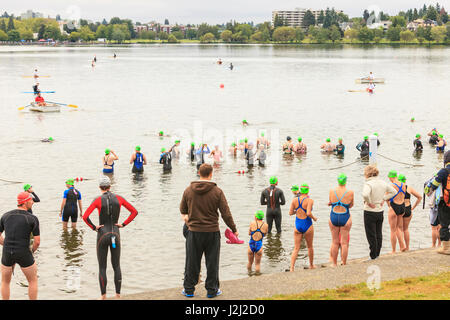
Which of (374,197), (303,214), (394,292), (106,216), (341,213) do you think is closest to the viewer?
(394,292)

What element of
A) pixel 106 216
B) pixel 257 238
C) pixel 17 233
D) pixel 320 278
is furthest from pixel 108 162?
pixel 320 278

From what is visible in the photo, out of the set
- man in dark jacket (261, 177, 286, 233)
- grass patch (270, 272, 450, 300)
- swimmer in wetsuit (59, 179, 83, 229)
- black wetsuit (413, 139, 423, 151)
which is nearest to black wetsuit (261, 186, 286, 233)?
man in dark jacket (261, 177, 286, 233)

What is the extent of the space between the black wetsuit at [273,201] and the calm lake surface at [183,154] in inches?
23.4

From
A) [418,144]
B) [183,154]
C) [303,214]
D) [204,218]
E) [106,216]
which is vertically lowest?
[183,154]

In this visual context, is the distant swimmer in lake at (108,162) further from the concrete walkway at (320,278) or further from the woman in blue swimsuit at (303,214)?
the concrete walkway at (320,278)

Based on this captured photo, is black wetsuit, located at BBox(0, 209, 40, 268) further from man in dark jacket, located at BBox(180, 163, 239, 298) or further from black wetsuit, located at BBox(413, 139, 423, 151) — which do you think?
black wetsuit, located at BBox(413, 139, 423, 151)

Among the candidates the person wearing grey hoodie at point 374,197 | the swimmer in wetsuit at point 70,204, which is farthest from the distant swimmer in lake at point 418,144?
the person wearing grey hoodie at point 374,197

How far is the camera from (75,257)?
52.6ft

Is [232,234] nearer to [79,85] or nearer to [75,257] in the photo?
[75,257]

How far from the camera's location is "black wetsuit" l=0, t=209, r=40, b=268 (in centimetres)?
992

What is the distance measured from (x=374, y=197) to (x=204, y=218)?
170 inches

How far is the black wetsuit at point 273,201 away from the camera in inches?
648

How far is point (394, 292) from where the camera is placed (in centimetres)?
988

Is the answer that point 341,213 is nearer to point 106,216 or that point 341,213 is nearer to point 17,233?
point 106,216
